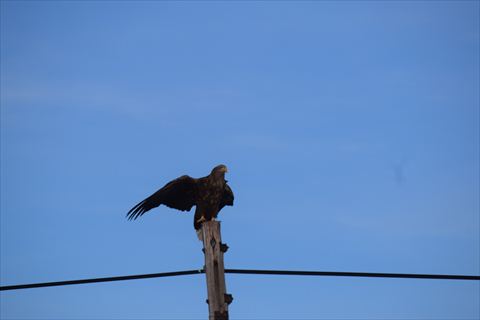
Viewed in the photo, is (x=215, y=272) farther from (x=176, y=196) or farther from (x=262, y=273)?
(x=176, y=196)

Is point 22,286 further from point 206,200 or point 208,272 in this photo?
point 206,200

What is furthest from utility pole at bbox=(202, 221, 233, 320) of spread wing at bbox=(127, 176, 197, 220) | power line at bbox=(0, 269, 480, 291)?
spread wing at bbox=(127, 176, 197, 220)

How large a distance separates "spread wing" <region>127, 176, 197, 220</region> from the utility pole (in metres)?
4.67

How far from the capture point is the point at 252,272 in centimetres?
807

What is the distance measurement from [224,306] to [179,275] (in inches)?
20.0

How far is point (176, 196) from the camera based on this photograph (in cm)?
1366

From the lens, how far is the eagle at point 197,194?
13.3 m

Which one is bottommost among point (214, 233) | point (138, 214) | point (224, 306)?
point (224, 306)

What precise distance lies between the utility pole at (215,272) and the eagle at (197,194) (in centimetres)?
480

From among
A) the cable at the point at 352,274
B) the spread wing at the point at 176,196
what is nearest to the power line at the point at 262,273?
the cable at the point at 352,274

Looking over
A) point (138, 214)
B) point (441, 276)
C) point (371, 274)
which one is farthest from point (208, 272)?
point (138, 214)

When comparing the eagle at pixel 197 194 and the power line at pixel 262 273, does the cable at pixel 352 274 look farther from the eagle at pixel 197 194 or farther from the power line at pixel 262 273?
the eagle at pixel 197 194

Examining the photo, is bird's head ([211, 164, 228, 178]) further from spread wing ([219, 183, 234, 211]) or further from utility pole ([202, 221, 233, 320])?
utility pole ([202, 221, 233, 320])

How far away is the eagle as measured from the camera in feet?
43.7
